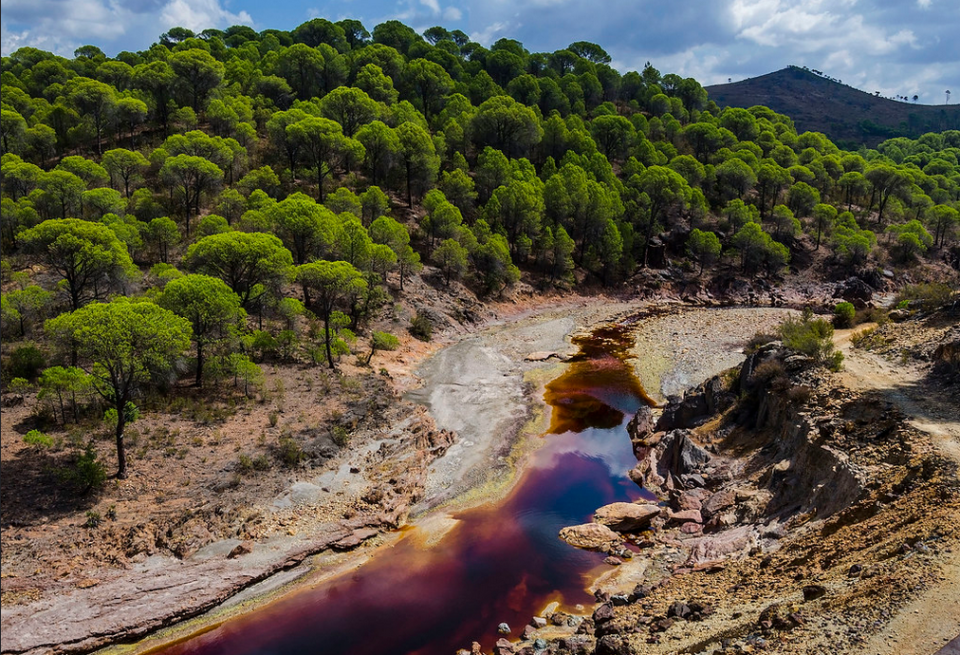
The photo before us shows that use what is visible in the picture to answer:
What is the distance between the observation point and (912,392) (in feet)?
89.1

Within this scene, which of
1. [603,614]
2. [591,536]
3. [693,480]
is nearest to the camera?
[603,614]

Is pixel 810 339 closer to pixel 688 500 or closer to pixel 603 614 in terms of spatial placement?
pixel 688 500

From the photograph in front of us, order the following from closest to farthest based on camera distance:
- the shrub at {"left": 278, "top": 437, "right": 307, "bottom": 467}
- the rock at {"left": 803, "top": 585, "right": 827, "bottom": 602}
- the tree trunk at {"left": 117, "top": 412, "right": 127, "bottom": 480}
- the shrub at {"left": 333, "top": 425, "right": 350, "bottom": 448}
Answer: the rock at {"left": 803, "top": 585, "right": 827, "bottom": 602} → the tree trunk at {"left": 117, "top": 412, "right": 127, "bottom": 480} → the shrub at {"left": 278, "top": 437, "right": 307, "bottom": 467} → the shrub at {"left": 333, "top": 425, "right": 350, "bottom": 448}

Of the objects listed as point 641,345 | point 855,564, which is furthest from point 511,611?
point 641,345

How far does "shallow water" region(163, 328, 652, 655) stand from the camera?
2116cm

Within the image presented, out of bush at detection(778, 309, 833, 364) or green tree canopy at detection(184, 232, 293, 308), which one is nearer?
bush at detection(778, 309, 833, 364)

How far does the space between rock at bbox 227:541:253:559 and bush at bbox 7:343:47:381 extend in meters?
18.2

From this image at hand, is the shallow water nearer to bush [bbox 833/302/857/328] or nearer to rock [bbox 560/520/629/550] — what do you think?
rock [bbox 560/520/629/550]

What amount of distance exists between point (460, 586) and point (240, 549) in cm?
965

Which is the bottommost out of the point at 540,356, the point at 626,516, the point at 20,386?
the point at 626,516

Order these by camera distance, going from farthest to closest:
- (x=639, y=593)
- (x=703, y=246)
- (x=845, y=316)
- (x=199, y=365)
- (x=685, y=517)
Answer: (x=703, y=246), (x=845, y=316), (x=199, y=365), (x=685, y=517), (x=639, y=593)

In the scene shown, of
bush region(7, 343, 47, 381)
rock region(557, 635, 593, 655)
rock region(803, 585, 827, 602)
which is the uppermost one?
bush region(7, 343, 47, 381)

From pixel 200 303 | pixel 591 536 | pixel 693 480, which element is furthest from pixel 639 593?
pixel 200 303

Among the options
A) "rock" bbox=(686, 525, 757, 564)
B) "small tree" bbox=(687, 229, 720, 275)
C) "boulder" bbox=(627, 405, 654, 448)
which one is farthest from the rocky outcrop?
"small tree" bbox=(687, 229, 720, 275)
